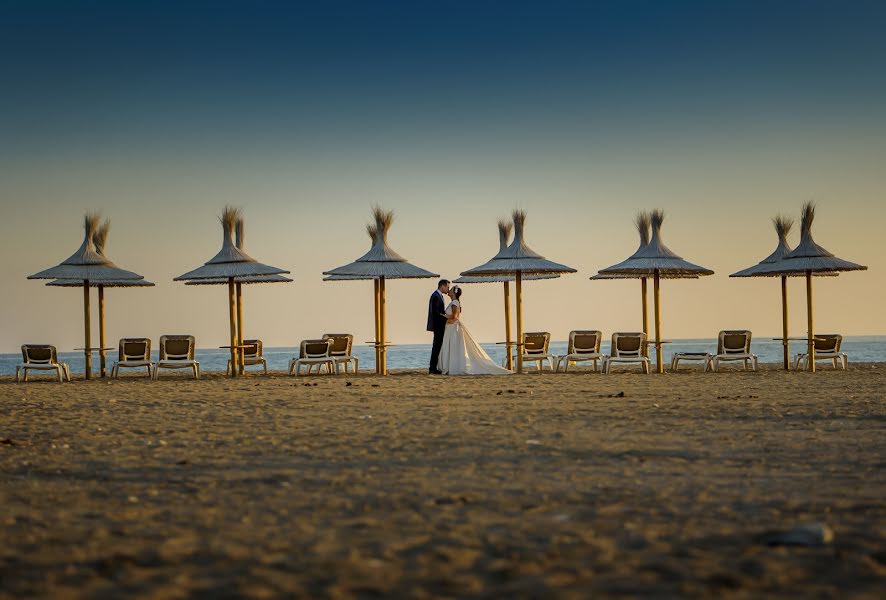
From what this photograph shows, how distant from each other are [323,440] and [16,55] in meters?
19.1

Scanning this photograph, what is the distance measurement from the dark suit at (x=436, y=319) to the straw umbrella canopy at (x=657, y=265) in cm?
340

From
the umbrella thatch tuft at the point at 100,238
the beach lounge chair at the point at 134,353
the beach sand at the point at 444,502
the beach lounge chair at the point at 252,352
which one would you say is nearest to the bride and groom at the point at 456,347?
the beach lounge chair at the point at 252,352

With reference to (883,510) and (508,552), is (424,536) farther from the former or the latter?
(883,510)

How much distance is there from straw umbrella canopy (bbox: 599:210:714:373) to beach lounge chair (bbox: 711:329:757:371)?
1.36m

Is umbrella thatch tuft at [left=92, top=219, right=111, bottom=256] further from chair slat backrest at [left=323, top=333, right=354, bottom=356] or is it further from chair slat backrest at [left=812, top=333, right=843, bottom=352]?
chair slat backrest at [left=812, top=333, right=843, bottom=352]

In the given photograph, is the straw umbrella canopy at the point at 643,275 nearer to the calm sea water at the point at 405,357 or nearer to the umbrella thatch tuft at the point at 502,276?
the umbrella thatch tuft at the point at 502,276

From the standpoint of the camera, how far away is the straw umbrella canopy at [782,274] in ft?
64.9

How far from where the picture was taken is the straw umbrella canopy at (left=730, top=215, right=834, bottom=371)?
19.8m

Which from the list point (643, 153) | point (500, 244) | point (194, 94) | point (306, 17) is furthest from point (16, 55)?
point (643, 153)

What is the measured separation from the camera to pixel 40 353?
58.3 ft

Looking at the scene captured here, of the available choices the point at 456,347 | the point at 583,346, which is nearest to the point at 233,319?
the point at 456,347

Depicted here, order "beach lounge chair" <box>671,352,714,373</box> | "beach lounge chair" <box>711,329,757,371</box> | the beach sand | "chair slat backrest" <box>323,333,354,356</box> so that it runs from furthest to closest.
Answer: "chair slat backrest" <box>323,333,354,356</box>
"beach lounge chair" <box>671,352,714,373</box>
"beach lounge chair" <box>711,329,757,371</box>
the beach sand

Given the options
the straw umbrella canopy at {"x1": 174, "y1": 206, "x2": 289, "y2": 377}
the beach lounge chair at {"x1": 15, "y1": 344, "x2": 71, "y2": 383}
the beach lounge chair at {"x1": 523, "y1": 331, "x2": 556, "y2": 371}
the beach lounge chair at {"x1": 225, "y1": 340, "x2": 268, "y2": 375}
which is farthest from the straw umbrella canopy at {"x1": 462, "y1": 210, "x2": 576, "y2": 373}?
the beach lounge chair at {"x1": 15, "y1": 344, "x2": 71, "y2": 383}

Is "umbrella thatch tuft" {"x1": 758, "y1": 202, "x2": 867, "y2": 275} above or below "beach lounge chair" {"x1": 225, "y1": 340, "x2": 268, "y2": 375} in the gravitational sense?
above
